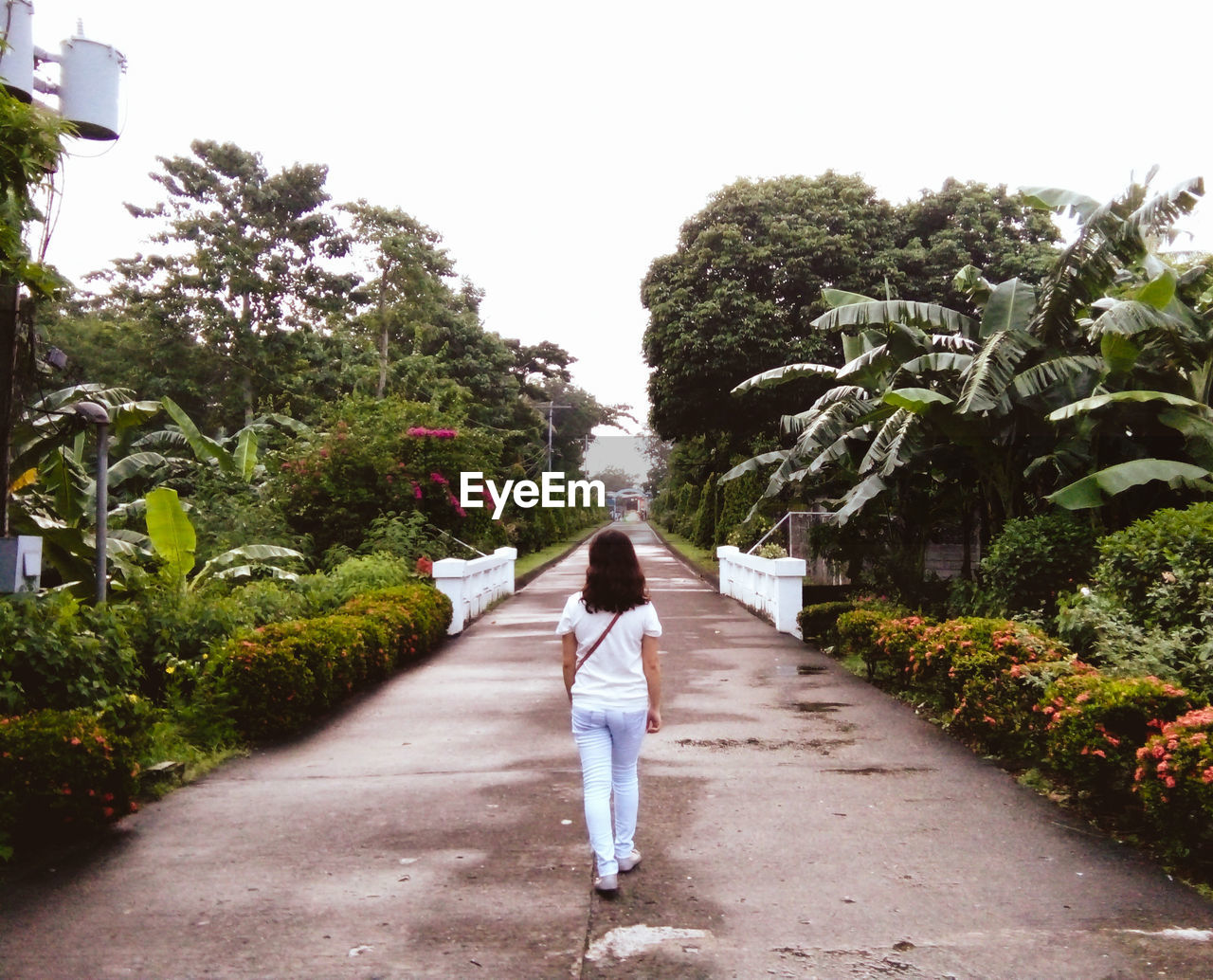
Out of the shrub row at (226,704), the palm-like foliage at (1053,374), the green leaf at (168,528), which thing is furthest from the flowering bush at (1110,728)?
the green leaf at (168,528)

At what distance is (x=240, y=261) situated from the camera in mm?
32156

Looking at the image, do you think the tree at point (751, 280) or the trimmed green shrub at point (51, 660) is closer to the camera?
the trimmed green shrub at point (51, 660)

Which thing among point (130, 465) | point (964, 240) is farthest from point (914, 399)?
point (964, 240)

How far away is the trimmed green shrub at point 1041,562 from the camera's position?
1055 centimetres

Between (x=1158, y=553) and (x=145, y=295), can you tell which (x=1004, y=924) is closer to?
(x=1158, y=553)

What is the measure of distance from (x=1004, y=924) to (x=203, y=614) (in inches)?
282

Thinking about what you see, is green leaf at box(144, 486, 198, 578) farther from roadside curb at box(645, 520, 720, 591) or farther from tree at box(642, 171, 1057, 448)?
tree at box(642, 171, 1057, 448)

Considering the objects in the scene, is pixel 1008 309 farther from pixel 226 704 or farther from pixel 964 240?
pixel 964 240

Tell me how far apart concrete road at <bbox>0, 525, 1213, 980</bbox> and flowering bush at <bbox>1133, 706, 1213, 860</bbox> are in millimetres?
240

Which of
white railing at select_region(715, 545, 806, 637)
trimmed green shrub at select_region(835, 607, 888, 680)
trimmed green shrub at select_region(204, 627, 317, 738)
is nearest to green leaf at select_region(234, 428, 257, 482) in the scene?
white railing at select_region(715, 545, 806, 637)

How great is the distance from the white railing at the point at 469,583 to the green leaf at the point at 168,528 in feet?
15.6

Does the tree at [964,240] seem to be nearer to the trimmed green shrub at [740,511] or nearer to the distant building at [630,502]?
the trimmed green shrub at [740,511]

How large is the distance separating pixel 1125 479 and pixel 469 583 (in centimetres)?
1024

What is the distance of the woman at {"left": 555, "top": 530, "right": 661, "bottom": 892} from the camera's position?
475cm
